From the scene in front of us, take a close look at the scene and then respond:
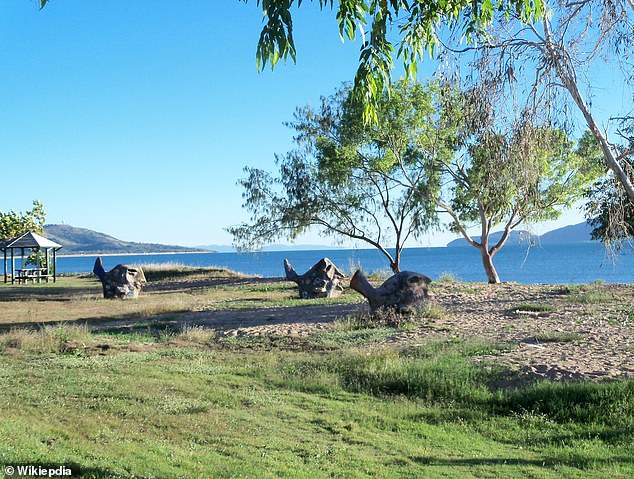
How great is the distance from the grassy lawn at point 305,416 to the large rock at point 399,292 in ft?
12.9

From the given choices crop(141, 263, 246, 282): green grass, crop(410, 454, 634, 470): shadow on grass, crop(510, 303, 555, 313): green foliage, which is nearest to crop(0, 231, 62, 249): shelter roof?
crop(141, 263, 246, 282): green grass

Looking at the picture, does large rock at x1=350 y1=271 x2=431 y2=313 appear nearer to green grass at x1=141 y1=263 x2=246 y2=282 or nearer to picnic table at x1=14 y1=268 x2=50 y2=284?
green grass at x1=141 y1=263 x2=246 y2=282

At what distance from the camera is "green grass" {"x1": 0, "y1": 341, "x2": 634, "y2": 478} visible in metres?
5.59

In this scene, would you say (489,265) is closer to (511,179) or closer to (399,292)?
(399,292)

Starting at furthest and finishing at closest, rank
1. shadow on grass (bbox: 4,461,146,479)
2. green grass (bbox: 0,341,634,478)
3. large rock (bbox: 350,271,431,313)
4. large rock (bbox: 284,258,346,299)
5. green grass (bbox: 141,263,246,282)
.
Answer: green grass (bbox: 141,263,246,282) < large rock (bbox: 284,258,346,299) < large rock (bbox: 350,271,431,313) < green grass (bbox: 0,341,634,478) < shadow on grass (bbox: 4,461,146,479)

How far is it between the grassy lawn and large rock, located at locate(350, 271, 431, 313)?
3921mm

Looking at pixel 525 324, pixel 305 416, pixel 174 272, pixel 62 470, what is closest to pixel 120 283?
pixel 174 272

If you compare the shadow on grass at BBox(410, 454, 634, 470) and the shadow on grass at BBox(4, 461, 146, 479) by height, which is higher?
the shadow on grass at BBox(4, 461, 146, 479)

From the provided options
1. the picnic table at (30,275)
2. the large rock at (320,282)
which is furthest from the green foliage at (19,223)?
the large rock at (320,282)

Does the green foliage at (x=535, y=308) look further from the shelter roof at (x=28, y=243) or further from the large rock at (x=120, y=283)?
the shelter roof at (x=28, y=243)

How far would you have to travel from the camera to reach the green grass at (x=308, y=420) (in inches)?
220

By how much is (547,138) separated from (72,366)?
25.8 feet

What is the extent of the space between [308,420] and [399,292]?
908 cm

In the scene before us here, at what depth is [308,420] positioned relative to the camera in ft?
24.0
